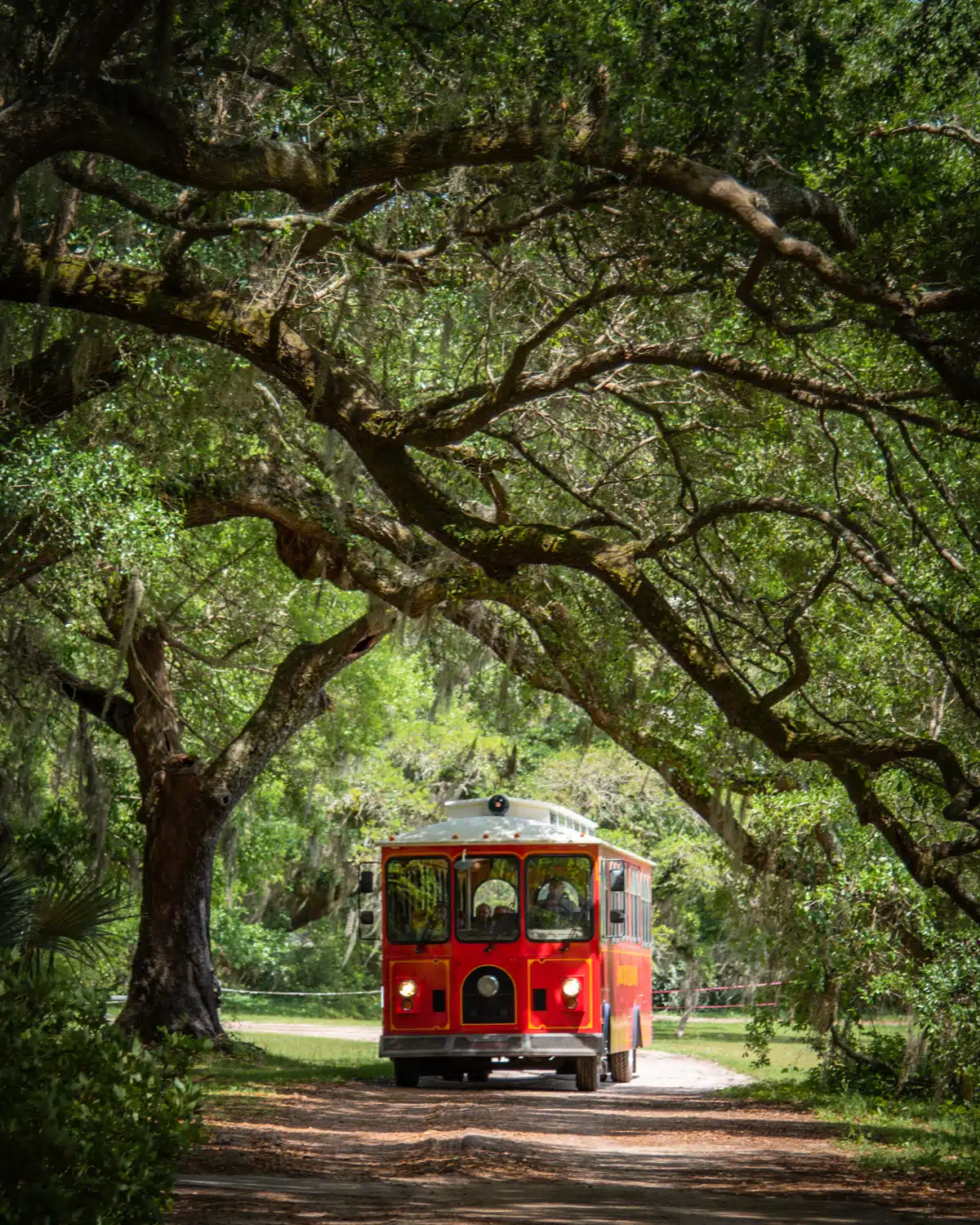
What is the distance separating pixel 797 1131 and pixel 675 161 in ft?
26.1

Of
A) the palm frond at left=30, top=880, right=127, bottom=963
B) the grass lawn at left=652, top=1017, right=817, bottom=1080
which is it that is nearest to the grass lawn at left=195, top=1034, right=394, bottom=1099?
the grass lawn at left=652, top=1017, right=817, bottom=1080

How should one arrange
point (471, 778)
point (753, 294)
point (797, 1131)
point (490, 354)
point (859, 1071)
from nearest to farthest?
1. point (753, 294)
2. point (797, 1131)
3. point (490, 354)
4. point (859, 1071)
5. point (471, 778)

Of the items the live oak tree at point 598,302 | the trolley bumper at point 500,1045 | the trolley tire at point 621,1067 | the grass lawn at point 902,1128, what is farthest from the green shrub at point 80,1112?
the trolley tire at point 621,1067

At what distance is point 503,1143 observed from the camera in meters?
10.7

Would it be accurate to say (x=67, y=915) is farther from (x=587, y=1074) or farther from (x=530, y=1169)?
(x=587, y=1074)

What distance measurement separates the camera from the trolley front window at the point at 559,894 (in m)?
17.0

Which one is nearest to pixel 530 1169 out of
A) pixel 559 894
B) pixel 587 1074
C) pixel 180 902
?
pixel 559 894

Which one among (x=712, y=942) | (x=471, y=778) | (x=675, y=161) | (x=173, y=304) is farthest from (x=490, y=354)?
(x=712, y=942)

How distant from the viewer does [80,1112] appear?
5.25m

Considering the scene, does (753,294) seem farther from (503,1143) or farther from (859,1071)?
(859,1071)

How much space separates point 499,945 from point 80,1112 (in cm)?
1197

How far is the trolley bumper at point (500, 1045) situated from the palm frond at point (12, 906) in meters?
9.41

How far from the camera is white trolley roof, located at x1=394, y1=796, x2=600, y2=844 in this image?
56.7ft

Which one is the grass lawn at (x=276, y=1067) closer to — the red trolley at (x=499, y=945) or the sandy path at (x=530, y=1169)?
the sandy path at (x=530, y=1169)
